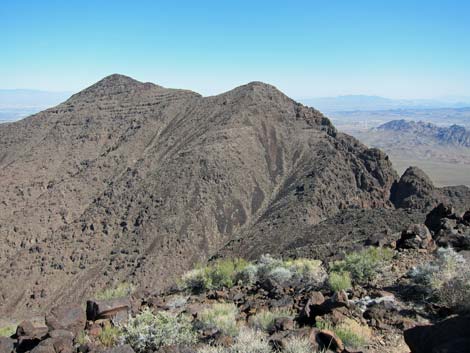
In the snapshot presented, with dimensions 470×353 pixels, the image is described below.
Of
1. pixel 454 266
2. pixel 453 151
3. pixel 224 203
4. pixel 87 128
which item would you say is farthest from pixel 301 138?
pixel 453 151

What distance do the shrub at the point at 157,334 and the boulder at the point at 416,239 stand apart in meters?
8.50

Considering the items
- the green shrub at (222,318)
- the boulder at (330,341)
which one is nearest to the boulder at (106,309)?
the green shrub at (222,318)

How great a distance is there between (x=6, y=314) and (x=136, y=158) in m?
25.7

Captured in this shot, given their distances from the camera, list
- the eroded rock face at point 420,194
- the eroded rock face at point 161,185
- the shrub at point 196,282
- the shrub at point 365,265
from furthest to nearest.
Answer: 1. the eroded rock face at point 420,194
2. the eroded rock face at point 161,185
3. the shrub at point 196,282
4. the shrub at point 365,265

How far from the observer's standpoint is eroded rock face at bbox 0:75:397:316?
4119 cm

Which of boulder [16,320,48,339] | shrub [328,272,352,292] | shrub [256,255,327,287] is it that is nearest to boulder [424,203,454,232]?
shrub [256,255,327,287]

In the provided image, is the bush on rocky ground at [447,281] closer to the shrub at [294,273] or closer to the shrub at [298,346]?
the shrub at [294,273]

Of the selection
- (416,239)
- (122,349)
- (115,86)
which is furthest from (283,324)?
(115,86)

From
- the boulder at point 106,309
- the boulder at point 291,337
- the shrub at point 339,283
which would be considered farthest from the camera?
the shrub at point 339,283

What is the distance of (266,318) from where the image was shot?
8.76m

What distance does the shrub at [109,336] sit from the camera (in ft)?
28.7

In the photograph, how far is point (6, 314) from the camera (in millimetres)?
36875

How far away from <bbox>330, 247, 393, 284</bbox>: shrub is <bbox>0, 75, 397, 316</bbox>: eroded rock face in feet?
77.9

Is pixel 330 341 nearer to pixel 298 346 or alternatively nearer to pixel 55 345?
pixel 298 346
